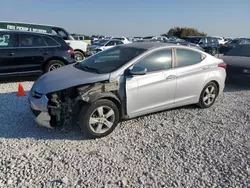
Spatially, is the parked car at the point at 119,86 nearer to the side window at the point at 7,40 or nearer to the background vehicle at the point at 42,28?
the side window at the point at 7,40

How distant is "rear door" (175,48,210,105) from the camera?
4.54 meters

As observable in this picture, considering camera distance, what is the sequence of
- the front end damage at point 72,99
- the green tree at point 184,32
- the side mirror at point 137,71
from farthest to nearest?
the green tree at point 184,32 < the side mirror at point 137,71 < the front end damage at point 72,99

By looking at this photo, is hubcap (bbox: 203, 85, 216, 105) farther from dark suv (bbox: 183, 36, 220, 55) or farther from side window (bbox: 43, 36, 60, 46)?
dark suv (bbox: 183, 36, 220, 55)

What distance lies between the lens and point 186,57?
186 inches

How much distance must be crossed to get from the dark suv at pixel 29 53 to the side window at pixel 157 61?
13.7 ft

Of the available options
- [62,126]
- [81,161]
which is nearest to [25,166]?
[81,161]

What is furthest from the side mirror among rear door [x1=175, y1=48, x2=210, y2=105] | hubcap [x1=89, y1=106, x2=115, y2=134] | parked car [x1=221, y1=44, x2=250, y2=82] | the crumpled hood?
parked car [x1=221, y1=44, x2=250, y2=82]

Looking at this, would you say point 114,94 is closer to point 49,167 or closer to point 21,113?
point 49,167

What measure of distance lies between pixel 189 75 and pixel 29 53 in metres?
4.91

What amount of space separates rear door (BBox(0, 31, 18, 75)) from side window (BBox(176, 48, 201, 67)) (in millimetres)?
4863

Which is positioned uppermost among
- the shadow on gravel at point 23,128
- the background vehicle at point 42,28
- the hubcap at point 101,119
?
the background vehicle at point 42,28

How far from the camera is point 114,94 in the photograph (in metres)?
3.79

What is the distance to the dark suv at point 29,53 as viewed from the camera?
679cm

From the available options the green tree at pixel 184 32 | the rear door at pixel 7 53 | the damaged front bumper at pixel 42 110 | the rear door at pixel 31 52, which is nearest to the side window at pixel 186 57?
the damaged front bumper at pixel 42 110
